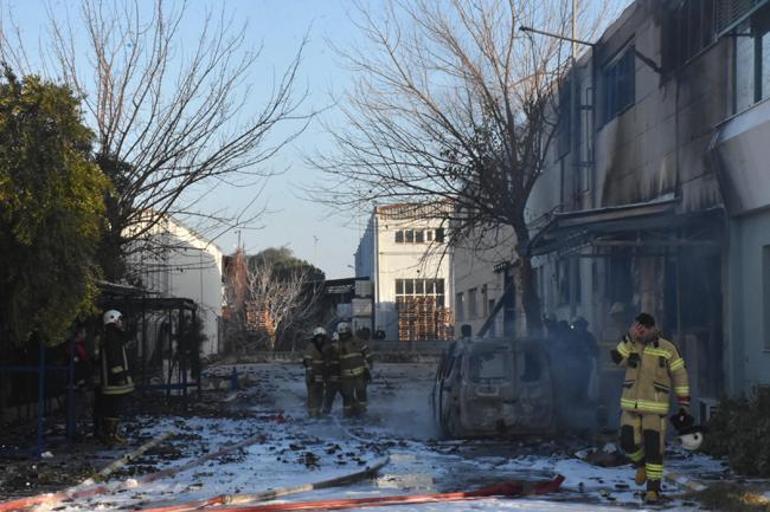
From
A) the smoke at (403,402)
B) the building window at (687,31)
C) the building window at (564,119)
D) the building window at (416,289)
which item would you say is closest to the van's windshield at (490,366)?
the smoke at (403,402)

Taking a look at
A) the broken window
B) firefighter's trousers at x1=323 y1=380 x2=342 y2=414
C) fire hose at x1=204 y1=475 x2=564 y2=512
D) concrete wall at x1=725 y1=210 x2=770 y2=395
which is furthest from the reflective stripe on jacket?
the broken window

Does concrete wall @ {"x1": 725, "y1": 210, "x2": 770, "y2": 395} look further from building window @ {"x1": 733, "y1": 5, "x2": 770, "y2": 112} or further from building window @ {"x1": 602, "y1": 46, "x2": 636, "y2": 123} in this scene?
building window @ {"x1": 602, "y1": 46, "x2": 636, "y2": 123}

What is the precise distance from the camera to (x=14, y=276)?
10328 millimetres

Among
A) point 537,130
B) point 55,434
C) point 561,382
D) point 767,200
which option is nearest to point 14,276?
point 55,434

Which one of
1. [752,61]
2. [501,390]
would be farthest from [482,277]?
[752,61]

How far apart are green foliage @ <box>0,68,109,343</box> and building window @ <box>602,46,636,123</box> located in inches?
398

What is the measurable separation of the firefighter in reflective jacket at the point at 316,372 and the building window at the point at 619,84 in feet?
22.1

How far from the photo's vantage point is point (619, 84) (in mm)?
18203

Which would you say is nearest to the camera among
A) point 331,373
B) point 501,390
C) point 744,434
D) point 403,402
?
point 744,434

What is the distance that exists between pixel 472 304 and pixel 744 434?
26.9m

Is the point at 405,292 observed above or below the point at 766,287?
above

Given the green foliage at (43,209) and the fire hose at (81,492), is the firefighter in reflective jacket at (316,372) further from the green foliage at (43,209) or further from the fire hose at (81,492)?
the green foliage at (43,209)

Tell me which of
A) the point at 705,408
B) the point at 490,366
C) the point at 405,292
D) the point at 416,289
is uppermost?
the point at 416,289

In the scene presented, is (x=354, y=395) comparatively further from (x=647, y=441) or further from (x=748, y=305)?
(x=647, y=441)
